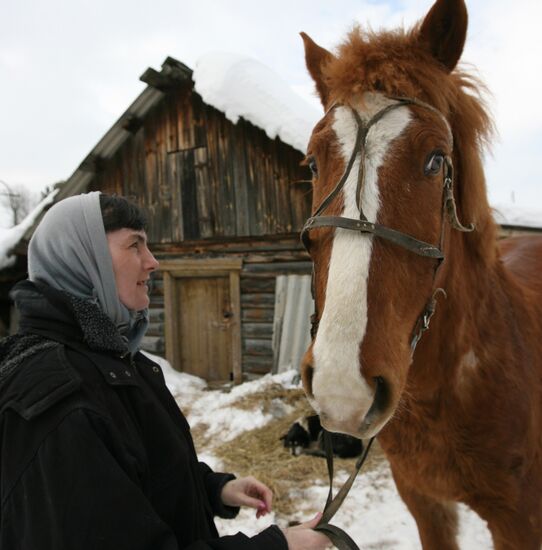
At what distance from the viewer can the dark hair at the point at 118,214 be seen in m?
1.29

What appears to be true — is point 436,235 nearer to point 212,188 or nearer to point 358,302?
point 358,302

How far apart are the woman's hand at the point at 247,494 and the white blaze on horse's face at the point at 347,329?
0.61m

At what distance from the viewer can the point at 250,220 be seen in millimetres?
7586

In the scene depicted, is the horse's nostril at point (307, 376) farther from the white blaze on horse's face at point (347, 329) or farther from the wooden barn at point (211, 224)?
the wooden barn at point (211, 224)

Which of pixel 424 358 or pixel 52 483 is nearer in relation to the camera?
pixel 52 483

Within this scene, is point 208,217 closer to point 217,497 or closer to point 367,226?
point 217,497

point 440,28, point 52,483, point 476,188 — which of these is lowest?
point 52,483

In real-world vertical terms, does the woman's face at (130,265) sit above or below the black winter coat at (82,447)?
above

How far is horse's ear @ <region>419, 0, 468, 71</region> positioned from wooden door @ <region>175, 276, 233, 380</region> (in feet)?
22.4

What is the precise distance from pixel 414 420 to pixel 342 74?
1.35 meters

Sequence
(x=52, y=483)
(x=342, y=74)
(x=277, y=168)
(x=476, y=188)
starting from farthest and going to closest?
(x=277, y=168), (x=476, y=188), (x=342, y=74), (x=52, y=483)

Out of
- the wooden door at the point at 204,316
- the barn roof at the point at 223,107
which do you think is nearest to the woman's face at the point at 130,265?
the barn roof at the point at 223,107

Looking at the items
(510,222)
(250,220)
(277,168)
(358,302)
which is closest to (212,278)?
(250,220)

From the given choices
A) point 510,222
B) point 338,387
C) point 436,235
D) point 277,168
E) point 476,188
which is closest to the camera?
point 338,387
